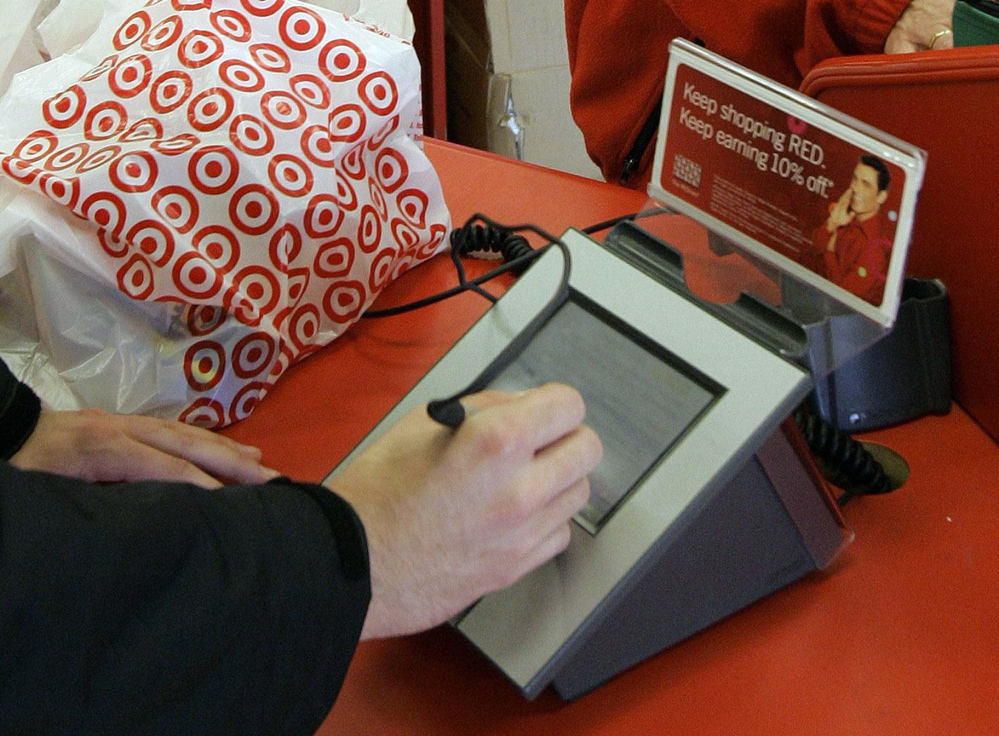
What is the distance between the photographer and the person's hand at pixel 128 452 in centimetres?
65

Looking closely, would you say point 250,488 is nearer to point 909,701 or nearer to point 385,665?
point 385,665

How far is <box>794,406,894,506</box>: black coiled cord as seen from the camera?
62 cm

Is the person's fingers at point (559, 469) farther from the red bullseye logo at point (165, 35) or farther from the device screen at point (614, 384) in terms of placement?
the red bullseye logo at point (165, 35)

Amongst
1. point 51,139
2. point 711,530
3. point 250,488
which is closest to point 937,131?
point 711,530

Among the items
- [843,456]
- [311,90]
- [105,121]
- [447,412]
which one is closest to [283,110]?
[311,90]

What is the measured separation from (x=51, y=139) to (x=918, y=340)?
0.67 metres

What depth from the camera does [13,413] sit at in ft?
2.13

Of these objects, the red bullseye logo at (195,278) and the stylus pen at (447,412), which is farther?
the red bullseye logo at (195,278)

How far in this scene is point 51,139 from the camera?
28.4 inches

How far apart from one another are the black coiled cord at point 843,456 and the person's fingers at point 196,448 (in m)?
0.38

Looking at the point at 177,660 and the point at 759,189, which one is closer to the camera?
the point at 177,660

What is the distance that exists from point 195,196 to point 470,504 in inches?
14.7

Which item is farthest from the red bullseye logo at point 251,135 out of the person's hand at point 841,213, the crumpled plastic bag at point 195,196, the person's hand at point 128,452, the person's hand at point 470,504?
the person's hand at point 841,213
